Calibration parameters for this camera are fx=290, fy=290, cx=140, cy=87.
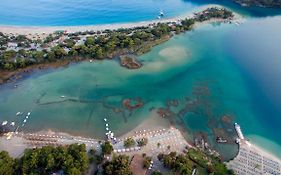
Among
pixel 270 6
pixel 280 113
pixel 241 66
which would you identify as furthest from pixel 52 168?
pixel 270 6


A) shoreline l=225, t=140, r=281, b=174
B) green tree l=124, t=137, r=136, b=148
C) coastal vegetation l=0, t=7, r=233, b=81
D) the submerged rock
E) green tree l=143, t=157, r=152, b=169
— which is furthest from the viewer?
coastal vegetation l=0, t=7, r=233, b=81

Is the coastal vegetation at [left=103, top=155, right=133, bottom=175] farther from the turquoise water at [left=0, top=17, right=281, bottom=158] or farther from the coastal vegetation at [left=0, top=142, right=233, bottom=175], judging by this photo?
the turquoise water at [left=0, top=17, right=281, bottom=158]

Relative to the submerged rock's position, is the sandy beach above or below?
above

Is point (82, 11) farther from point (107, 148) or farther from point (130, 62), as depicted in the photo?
point (107, 148)

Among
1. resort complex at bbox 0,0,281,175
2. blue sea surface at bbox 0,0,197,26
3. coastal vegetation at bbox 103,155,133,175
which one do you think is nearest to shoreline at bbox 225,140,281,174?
resort complex at bbox 0,0,281,175

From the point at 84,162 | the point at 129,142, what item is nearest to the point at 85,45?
the point at 129,142

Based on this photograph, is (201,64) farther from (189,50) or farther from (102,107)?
(102,107)
